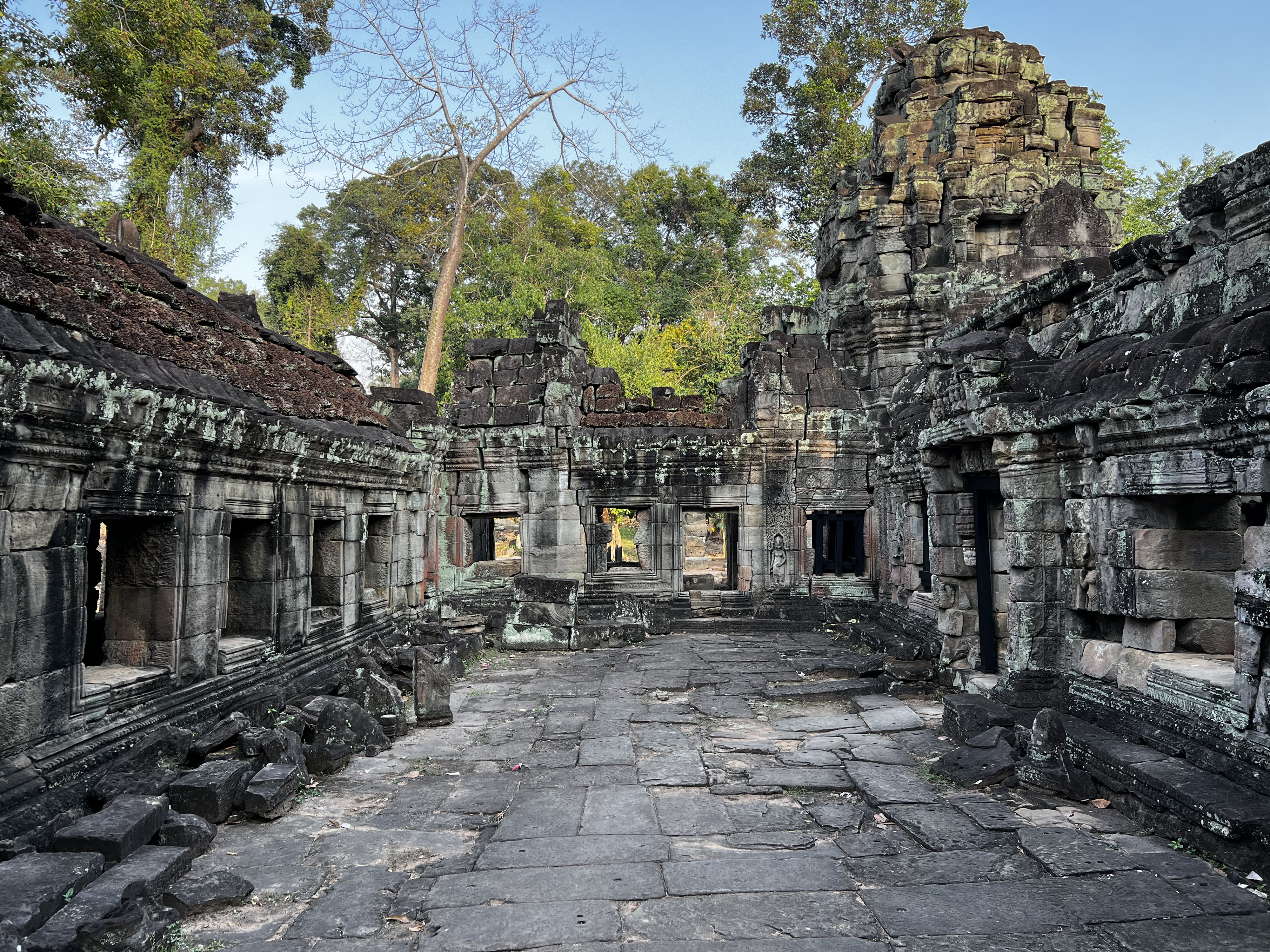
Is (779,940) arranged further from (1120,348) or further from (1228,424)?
(1120,348)

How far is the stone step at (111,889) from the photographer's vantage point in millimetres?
3072

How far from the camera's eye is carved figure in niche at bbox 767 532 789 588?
1238 centimetres

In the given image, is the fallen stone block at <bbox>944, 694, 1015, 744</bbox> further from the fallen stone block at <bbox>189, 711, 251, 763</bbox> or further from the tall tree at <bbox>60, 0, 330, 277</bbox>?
the tall tree at <bbox>60, 0, 330, 277</bbox>

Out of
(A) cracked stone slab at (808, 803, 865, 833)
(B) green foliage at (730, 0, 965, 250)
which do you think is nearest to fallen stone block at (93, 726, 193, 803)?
(A) cracked stone slab at (808, 803, 865, 833)

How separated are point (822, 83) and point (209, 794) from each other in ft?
81.6

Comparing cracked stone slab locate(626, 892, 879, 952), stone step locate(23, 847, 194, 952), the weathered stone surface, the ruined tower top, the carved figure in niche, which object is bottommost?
cracked stone slab locate(626, 892, 879, 952)

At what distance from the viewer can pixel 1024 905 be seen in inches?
148

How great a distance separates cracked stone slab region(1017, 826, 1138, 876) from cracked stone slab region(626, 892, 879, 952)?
1137 millimetres

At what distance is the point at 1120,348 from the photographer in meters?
5.33

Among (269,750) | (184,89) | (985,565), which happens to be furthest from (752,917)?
(184,89)

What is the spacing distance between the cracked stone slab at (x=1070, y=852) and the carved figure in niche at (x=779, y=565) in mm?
7783

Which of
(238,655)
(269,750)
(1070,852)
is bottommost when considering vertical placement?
(1070,852)

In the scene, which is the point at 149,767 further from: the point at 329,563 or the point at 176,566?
the point at 329,563

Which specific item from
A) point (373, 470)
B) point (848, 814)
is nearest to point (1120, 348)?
point (848, 814)
